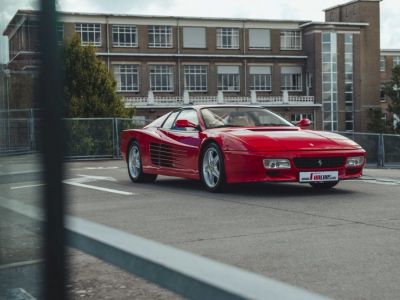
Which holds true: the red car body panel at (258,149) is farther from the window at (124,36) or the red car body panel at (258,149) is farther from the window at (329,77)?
the window at (329,77)

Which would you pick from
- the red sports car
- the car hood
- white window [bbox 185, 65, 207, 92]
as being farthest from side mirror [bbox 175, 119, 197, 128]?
white window [bbox 185, 65, 207, 92]

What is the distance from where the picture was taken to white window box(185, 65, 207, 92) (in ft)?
219

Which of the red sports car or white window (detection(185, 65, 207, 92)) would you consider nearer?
the red sports car

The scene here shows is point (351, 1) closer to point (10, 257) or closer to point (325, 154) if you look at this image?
point (325, 154)

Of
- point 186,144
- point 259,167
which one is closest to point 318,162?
point 259,167

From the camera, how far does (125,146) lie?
1134 cm

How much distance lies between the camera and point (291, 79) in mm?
69688

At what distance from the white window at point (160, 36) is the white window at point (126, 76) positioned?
116 inches

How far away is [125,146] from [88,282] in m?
7.49

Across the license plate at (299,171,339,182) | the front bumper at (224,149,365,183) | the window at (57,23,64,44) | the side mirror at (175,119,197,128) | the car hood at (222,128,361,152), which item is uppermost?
the window at (57,23,64,44)

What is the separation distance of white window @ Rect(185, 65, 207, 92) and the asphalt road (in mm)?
56490

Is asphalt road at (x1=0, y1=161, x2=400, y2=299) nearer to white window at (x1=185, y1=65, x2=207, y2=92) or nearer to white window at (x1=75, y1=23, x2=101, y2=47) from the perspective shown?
white window at (x1=75, y1=23, x2=101, y2=47)

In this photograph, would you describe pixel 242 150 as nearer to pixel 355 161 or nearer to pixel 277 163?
pixel 277 163

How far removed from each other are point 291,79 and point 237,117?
2403 inches
